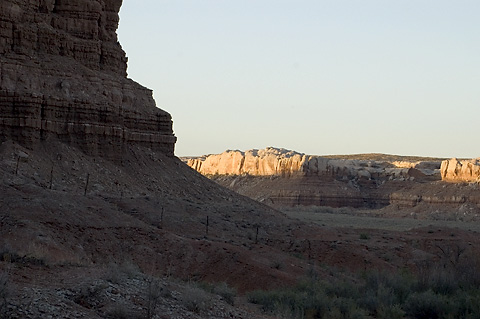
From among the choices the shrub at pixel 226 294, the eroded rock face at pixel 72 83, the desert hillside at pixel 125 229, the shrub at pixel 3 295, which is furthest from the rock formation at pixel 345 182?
the shrub at pixel 3 295

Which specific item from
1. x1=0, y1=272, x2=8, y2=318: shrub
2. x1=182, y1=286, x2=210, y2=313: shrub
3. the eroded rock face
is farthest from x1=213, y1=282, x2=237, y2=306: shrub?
the eroded rock face

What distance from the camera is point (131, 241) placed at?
2814cm

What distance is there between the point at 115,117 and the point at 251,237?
11.5 metres

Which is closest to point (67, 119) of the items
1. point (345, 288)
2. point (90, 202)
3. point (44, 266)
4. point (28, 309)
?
point (90, 202)

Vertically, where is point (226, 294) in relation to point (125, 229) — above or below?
below

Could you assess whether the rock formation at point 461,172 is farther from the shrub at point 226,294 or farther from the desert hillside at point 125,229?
the shrub at point 226,294

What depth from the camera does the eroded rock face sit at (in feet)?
128

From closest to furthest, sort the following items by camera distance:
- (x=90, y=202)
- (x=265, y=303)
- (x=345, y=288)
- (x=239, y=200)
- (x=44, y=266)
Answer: (x=44, y=266)
(x=265, y=303)
(x=345, y=288)
(x=90, y=202)
(x=239, y=200)

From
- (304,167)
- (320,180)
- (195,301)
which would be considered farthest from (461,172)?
(195,301)

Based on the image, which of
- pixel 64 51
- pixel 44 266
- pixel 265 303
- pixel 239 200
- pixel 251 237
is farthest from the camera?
pixel 239 200

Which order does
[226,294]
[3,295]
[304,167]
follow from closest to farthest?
1. [3,295]
2. [226,294]
3. [304,167]

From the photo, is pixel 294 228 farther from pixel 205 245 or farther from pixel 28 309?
pixel 28 309

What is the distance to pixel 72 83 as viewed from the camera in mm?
41688

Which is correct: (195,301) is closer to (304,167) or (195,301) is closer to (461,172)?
(461,172)
